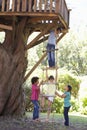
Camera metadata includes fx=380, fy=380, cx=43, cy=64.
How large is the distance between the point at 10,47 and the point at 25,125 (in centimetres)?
457

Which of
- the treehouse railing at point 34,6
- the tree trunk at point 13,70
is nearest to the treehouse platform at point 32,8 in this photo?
the treehouse railing at point 34,6

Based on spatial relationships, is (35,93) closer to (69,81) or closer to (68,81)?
(68,81)

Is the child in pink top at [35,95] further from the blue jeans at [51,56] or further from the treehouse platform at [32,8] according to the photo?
the treehouse platform at [32,8]

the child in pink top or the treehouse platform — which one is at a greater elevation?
the treehouse platform

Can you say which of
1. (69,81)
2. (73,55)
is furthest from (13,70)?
(73,55)

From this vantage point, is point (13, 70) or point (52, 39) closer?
point (52, 39)

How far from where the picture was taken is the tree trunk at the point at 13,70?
51.0 feet

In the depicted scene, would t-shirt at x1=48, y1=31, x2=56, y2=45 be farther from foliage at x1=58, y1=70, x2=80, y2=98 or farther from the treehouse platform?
foliage at x1=58, y1=70, x2=80, y2=98

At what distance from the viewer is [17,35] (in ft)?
54.1

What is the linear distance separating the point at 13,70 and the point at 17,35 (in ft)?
5.27

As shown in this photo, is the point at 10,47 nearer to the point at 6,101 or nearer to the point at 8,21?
the point at 8,21

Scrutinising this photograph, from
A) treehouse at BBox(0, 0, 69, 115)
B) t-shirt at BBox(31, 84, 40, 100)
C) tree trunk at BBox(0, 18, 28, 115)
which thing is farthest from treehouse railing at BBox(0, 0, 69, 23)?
t-shirt at BBox(31, 84, 40, 100)

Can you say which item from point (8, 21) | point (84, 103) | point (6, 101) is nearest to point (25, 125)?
point (6, 101)

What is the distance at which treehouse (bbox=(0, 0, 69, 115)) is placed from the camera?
14391 millimetres
